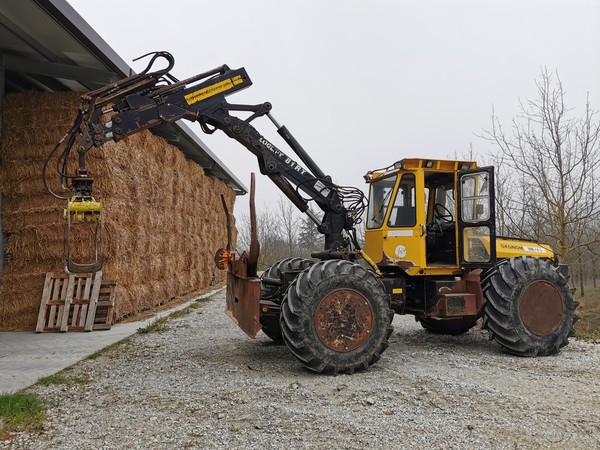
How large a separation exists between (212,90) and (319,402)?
12.4 ft

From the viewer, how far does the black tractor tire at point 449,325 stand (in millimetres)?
8164

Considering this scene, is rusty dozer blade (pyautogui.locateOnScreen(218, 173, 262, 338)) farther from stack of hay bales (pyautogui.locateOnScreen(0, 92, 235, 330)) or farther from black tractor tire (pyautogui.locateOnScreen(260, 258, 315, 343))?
stack of hay bales (pyautogui.locateOnScreen(0, 92, 235, 330))

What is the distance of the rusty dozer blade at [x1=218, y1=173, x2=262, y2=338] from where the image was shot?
5.77 meters

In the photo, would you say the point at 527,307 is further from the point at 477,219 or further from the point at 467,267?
the point at 477,219

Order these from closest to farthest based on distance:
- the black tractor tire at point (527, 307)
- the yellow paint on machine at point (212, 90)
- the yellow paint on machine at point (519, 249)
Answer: the yellow paint on machine at point (212, 90) → the black tractor tire at point (527, 307) → the yellow paint on machine at point (519, 249)

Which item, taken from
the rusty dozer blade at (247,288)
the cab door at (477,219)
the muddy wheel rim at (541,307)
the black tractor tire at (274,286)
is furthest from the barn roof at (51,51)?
the muddy wheel rim at (541,307)

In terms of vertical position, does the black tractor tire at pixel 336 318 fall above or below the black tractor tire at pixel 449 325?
above

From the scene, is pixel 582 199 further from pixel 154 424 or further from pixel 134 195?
pixel 154 424

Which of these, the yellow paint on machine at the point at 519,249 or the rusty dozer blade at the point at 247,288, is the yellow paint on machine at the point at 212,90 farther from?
the yellow paint on machine at the point at 519,249

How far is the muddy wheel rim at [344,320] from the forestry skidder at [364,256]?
11 millimetres

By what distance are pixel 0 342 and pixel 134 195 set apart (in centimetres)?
414

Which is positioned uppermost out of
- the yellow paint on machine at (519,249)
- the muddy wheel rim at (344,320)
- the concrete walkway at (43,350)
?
the yellow paint on machine at (519,249)

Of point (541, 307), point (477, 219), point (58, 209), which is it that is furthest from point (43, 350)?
point (541, 307)

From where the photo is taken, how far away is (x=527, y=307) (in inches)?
266
